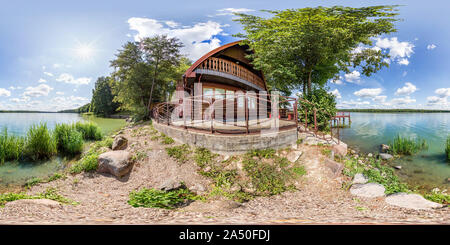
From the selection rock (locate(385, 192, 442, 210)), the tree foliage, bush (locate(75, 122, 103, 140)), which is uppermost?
the tree foliage

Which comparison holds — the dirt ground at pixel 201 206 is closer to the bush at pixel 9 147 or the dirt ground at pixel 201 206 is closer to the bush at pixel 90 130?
the bush at pixel 9 147

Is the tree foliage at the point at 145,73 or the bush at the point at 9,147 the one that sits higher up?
the tree foliage at the point at 145,73

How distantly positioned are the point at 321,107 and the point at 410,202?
4.99 metres

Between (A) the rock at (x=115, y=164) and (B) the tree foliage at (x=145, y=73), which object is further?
(B) the tree foliage at (x=145, y=73)

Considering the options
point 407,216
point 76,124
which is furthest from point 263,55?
point 76,124

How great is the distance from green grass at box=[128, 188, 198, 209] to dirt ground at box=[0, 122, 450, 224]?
0.17 meters

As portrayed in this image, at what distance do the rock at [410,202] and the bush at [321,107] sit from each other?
416 centimetres

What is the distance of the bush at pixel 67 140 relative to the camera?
226 inches

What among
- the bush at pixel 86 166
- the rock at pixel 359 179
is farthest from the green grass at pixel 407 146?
the bush at pixel 86 166

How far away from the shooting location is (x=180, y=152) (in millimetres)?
4699

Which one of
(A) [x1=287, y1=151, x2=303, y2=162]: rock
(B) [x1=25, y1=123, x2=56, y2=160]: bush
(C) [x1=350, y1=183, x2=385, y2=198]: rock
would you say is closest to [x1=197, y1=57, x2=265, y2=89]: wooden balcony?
(A) [x1=287, y1=151, x2=303, y2=162]: rock

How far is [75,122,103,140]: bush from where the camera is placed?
7392mm

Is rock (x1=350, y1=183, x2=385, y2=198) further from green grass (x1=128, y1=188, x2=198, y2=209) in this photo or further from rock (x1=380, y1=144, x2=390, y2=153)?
rock (x1=380, y1=144, x2=390, y2=153)

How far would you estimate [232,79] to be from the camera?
32.8ft
